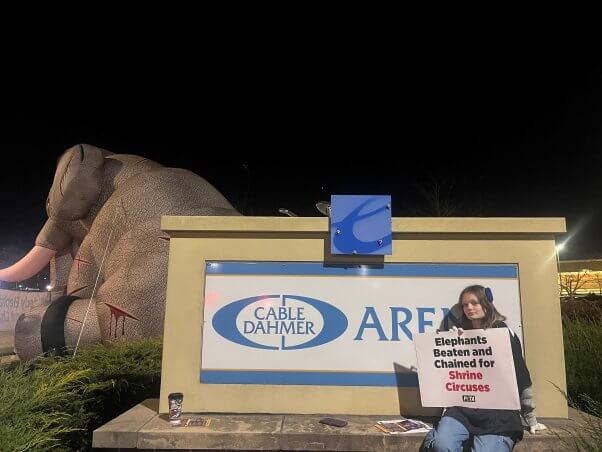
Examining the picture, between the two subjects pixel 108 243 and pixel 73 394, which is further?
pixel 108 243

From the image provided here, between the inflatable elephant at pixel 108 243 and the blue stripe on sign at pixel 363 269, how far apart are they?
3271 mm

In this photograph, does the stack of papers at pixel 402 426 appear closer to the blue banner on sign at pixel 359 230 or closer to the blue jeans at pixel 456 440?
the blue jeans at pixel 456 440

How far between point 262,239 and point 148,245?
383 cm

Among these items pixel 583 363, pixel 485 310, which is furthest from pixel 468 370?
pixel 583 363

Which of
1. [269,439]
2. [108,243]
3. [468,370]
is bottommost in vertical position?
[269,439]

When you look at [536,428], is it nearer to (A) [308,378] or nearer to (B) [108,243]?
(A) [308,378]

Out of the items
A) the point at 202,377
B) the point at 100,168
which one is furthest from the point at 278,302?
the point at 100,168

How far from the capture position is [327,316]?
3947 mm

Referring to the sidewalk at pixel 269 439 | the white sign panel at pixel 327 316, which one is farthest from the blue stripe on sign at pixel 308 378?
the sidewalk at pixel 269 439

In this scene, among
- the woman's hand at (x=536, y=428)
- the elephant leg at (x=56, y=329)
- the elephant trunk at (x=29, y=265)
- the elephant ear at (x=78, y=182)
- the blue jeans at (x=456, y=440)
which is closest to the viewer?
the blue jeans at (x=456, y=440)

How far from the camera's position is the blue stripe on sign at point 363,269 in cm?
391

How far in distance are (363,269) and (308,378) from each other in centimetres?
96

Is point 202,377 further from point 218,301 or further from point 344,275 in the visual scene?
point 344,275

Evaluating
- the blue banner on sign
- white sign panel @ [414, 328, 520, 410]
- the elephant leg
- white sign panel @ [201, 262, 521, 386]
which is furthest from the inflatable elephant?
white sign panel @ [414, 328, 520, 410]
